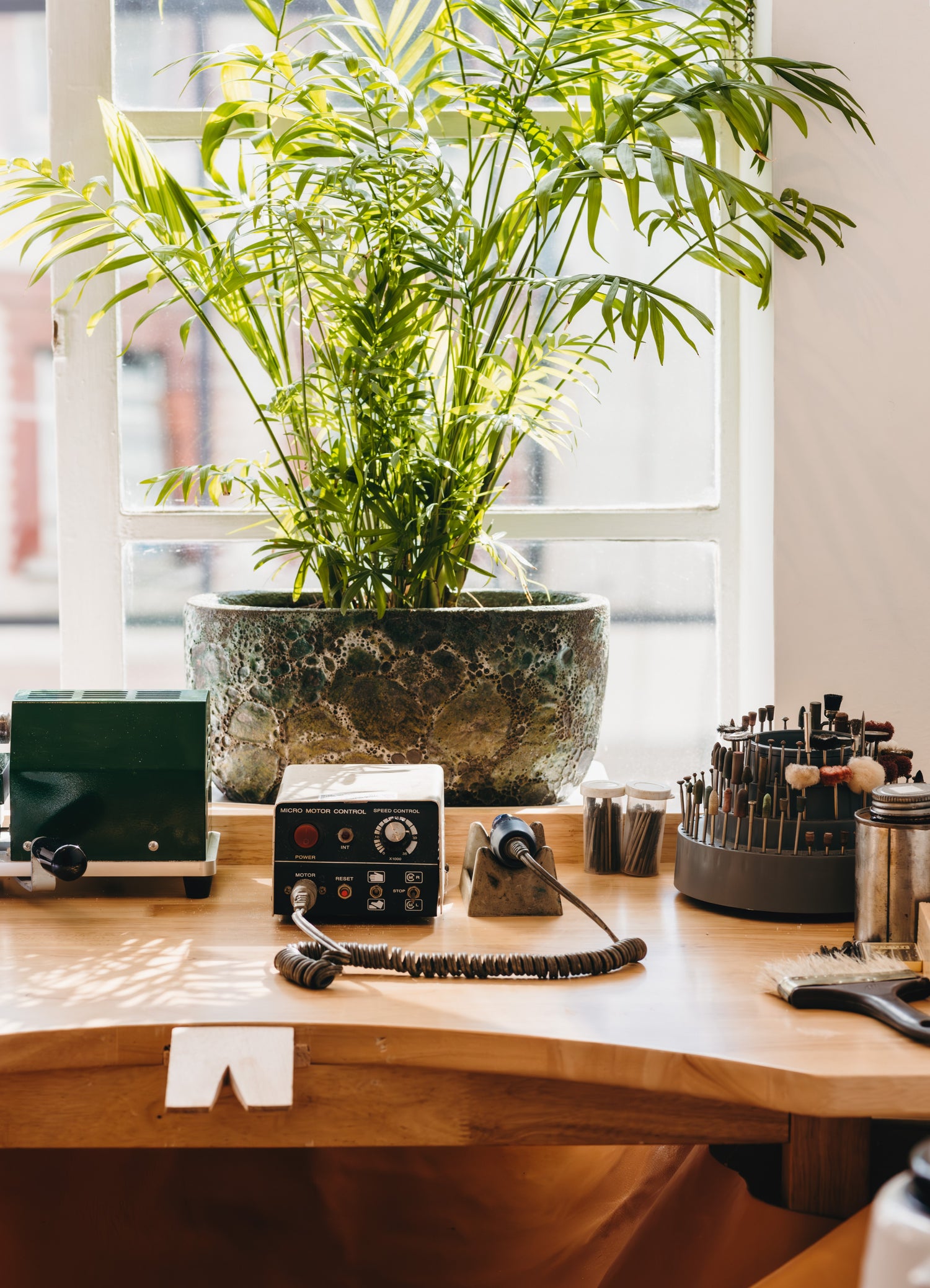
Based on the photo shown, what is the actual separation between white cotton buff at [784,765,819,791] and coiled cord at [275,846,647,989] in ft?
0.82

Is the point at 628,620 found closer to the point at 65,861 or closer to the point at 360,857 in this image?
the point at 360,857

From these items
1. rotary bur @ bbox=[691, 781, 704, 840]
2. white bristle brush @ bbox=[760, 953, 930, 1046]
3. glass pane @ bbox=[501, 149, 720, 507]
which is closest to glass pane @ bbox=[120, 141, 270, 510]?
glass pane @ bbox=[501, 149, 720, 507]

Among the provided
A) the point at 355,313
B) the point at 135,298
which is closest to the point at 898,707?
the point at 355,313

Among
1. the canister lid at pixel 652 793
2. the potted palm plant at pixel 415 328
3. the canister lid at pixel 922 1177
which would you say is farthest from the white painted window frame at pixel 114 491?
the canister lid at pixel 922 1177

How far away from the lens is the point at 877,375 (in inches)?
61.5

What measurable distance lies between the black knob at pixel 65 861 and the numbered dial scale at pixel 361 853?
0.21m

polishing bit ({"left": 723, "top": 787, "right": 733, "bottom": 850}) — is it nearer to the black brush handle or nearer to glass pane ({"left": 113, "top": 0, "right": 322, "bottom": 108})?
the black brush handle

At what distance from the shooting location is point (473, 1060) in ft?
2.83

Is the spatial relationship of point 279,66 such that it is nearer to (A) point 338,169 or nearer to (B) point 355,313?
(A) point 338,169

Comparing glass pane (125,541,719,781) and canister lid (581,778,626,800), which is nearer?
canister lid (581,778,626,800)

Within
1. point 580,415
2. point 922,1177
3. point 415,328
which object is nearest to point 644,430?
point 580,415

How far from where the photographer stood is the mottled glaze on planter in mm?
1330

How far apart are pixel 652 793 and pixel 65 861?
26.2 inches

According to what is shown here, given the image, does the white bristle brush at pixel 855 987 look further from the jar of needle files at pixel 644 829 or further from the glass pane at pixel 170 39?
the glass pane at pixel 170 39
